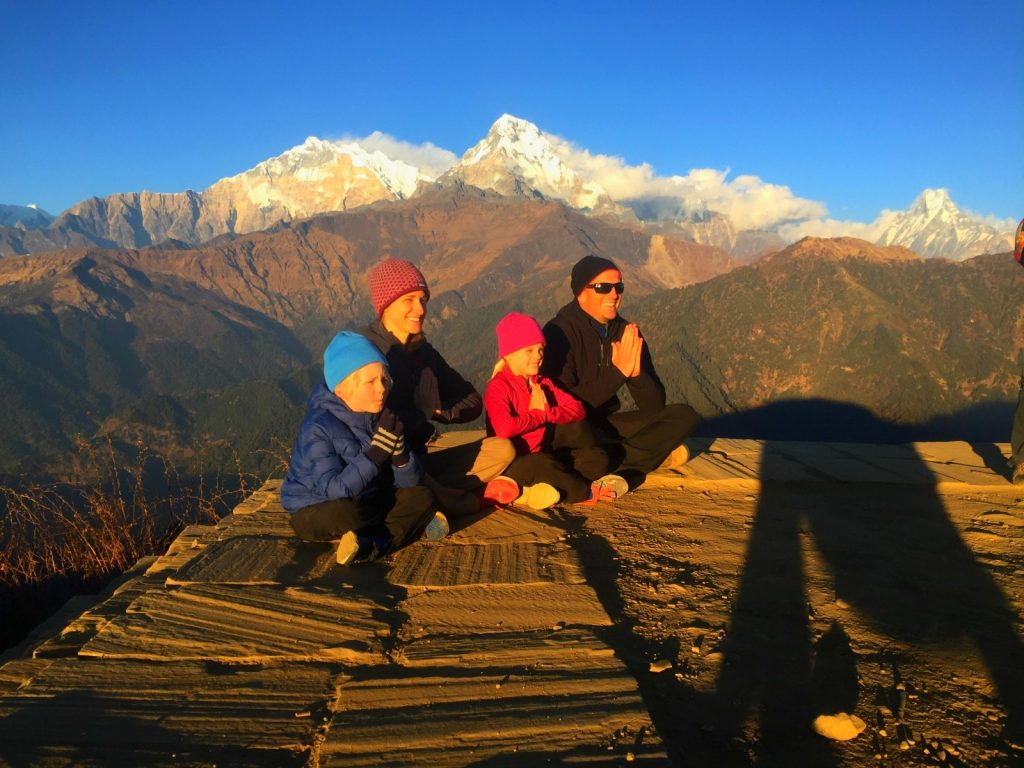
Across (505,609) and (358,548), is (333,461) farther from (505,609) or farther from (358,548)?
(505,609)

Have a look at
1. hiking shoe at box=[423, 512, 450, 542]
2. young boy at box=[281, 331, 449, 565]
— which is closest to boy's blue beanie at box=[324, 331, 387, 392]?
young boy at box=[281, 331, 449, 565]

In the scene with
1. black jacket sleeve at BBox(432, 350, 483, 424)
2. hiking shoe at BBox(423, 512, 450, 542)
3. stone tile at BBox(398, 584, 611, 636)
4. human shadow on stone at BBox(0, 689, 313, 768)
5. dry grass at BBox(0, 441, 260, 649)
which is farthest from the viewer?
dry grass at BBox(0, 441, 260, 649)

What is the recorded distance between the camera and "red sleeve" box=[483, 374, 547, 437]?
4.16 metres

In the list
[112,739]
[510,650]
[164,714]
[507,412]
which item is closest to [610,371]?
[507,412]

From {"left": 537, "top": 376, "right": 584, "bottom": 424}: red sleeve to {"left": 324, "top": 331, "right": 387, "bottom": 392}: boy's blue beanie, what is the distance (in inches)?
54.0

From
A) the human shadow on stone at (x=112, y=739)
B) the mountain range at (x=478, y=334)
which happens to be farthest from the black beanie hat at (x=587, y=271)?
the human shadow on stone at (x=112, y=739)

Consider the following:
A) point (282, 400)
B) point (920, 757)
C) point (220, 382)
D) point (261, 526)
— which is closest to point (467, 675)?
point (920, 757)

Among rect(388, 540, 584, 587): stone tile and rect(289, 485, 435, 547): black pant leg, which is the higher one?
rect(289, 485, 435, 547): black pant leg

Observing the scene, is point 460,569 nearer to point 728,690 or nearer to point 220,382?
point 728,690

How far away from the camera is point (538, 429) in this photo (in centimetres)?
433

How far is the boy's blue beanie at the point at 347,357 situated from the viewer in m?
3.24

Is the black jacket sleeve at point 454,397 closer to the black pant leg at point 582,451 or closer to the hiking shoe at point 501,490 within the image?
the hiking shoe at point 501,490

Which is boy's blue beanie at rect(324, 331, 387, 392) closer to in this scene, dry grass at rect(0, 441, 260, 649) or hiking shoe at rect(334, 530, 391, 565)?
hiking shoe at rect(334, 530, 391, 565)

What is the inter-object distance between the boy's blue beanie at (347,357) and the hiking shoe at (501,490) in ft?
3.88
